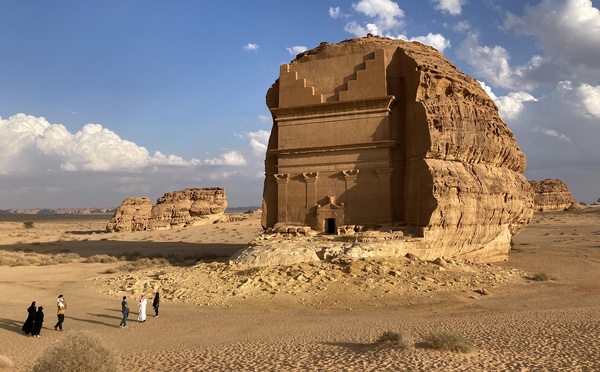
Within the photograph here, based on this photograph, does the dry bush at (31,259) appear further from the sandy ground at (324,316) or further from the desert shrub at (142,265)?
the desert shrub at (142,265)

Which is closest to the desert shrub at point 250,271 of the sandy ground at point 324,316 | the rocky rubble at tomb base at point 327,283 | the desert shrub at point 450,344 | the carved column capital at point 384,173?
the rocky rubble at tomb base at point 327,283

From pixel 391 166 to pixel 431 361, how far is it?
39.0 ft

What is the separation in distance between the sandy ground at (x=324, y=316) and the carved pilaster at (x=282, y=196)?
13.5 feet

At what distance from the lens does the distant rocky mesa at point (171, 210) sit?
52.9 metres

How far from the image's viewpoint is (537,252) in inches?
1082

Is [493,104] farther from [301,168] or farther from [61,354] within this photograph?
[61,354]

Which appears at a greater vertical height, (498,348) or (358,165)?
(358,165)

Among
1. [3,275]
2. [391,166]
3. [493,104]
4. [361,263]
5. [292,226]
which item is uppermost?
[493,104]

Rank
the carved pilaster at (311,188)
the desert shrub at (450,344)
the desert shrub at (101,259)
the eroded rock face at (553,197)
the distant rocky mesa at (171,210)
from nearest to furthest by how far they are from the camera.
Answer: the desert shrub at (450,344) < the carved pilaster at (311,188) < the desert shrub at (101,259) < the distant rocky mesa at (171,210) < the eroded rock face at (553,197)

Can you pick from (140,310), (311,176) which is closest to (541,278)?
(311,176)

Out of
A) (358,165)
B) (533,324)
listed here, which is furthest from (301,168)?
(533,324)

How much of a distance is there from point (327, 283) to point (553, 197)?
77448 mm

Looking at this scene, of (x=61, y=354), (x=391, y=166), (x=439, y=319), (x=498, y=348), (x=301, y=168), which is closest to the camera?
(x=61, y=354)

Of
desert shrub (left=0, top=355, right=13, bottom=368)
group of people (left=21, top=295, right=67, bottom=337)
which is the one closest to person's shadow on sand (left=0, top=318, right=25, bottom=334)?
group of people (left=21, top=295, right=67, bottom=337)
